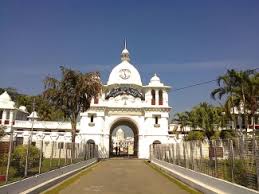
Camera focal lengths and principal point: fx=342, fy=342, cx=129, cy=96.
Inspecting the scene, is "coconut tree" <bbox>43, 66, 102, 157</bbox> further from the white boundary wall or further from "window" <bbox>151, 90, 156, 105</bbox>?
"window" <bbox>151, 90, 156, 105</bbox>

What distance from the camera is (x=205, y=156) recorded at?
15406 mm

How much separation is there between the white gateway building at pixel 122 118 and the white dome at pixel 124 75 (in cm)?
36

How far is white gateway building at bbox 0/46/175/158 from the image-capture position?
50334 millimetres

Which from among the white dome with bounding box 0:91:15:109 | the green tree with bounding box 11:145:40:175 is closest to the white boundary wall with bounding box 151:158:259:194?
the green tree with bounding box 11:145:40:175

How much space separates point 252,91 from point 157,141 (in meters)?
22.2

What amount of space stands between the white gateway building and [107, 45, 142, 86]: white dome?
1.19 ft

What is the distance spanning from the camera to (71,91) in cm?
3331

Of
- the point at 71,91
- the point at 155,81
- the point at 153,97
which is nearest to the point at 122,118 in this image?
the point at 153,97

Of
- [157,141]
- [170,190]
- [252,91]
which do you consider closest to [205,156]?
[170,190]

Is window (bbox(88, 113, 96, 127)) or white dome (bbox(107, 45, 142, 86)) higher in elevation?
white dome (bbox(107, 45, 142, 86))

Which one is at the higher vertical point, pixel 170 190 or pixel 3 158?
pixel 3 158

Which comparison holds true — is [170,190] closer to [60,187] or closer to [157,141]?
[60,187]

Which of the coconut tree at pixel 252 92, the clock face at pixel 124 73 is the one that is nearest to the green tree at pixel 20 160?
the coconut tree at pixel 252 92

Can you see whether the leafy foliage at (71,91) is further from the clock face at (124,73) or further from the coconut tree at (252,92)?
the clock face at (124,73)
